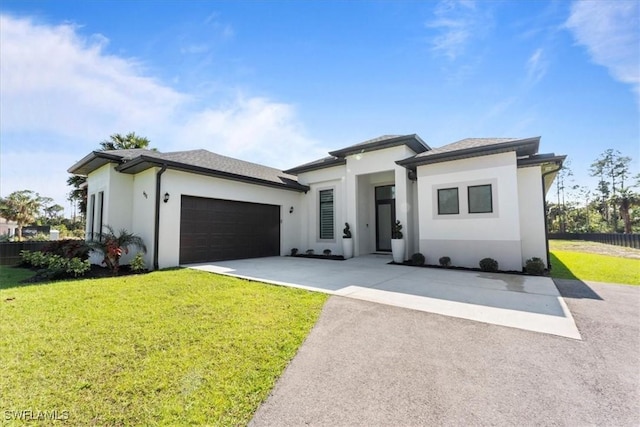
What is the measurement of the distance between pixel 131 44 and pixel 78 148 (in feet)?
26.1

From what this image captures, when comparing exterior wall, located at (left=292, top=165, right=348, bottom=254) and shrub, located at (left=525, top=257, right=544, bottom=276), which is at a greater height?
exterior wall, located at (left=292, top=165, right=348, bottom=254)

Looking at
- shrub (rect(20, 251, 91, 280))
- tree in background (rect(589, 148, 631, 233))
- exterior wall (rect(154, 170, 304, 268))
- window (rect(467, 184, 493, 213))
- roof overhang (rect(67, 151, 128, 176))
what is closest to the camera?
shrub (rect(20, 251, 91, 280))

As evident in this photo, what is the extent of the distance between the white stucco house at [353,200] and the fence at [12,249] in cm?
251

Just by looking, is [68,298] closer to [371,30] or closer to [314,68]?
[314,68]

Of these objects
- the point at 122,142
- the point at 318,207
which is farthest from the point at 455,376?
the point at 122,142

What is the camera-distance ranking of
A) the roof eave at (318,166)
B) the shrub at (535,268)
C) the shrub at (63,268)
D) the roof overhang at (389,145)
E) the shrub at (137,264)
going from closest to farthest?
the shrub at (63,268) < the shrub at (535,268) < the shrub at (137,264) < the roof overhang at (389,145) < the roof eave at (318,166)

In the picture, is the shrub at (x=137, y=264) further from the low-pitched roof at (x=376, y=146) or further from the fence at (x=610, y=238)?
the fence at (x=610, y=238)

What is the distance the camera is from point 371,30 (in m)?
8.62

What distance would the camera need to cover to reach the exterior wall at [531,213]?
9117 millimetres

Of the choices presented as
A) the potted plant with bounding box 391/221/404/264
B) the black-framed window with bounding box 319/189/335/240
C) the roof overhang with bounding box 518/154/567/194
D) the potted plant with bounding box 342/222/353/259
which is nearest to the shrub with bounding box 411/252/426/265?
the potted plant with bounding box 391/221/404/264

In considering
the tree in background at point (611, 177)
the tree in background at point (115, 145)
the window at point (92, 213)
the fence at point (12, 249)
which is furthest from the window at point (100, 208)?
the tree in background at point (611, 177)

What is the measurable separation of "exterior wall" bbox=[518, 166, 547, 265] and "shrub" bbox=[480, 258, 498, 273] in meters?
1.41

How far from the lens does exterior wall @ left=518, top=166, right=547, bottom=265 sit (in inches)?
359

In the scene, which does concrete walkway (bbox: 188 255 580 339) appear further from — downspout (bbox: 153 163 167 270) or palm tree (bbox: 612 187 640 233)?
palm tree (bbox: 612 187 640 233)
